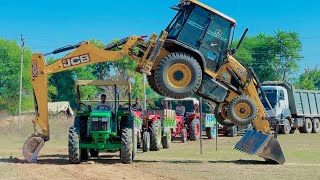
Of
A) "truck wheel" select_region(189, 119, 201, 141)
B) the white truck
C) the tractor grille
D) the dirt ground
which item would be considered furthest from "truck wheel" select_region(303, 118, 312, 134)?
the tractor grille

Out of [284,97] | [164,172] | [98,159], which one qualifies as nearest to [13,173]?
[164,172]

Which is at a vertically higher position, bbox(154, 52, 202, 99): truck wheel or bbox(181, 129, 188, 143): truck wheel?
bbox(154, 52, 202, 99): truck wheel

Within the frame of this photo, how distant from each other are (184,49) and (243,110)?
102 inches

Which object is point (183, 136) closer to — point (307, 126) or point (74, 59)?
point (74, 59)

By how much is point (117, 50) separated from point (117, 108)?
5.72ft

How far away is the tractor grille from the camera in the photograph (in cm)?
1644

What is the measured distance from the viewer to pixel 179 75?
16625 millimetres

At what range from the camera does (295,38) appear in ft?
282

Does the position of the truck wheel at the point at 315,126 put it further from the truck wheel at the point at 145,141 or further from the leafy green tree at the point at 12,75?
the leafy green tree at the point at 12,75

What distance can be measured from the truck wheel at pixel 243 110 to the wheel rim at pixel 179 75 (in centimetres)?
174

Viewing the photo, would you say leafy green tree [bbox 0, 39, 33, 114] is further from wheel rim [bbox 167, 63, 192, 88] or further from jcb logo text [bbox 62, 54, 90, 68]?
wheel rim [bbox 167, 63, 192, 88]

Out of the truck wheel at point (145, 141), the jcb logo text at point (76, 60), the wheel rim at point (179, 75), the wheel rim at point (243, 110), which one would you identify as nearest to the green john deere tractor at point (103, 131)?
the jcb logo text at point (76, 60)

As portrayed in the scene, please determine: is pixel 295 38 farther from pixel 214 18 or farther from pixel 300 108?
pixel 214 18

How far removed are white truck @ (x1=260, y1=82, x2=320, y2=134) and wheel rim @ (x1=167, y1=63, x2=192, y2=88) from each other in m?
18.2
